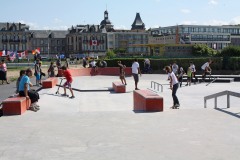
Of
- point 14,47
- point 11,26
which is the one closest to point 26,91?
point 11,26

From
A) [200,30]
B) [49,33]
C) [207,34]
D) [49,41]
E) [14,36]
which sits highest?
[200,30]

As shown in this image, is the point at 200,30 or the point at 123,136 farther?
the point at 200,30

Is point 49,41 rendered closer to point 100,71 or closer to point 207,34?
point 207,34

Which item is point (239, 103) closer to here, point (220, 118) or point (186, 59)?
point (220, 118)

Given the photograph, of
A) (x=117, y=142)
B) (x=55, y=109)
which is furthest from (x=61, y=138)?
(x=55, y=109)

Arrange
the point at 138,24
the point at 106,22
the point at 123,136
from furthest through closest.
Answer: the point at 138,24, the point at 106,22, the point at 123,136

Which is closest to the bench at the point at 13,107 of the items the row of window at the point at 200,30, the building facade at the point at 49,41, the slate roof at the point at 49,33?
the row of window at the point at 200,30

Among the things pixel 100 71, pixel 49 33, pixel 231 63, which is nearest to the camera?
pixel 100 71

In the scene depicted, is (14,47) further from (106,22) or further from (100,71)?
(100,71)

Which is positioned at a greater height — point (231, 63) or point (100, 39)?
point (100, 39)

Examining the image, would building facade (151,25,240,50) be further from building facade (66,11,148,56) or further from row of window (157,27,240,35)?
building facade (66,11,148,56)

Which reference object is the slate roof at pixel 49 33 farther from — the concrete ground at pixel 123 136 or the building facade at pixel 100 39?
the concrete ground at pixel 123 136

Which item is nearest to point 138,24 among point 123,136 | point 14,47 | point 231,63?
point 14,47

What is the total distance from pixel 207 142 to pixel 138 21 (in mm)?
153866
